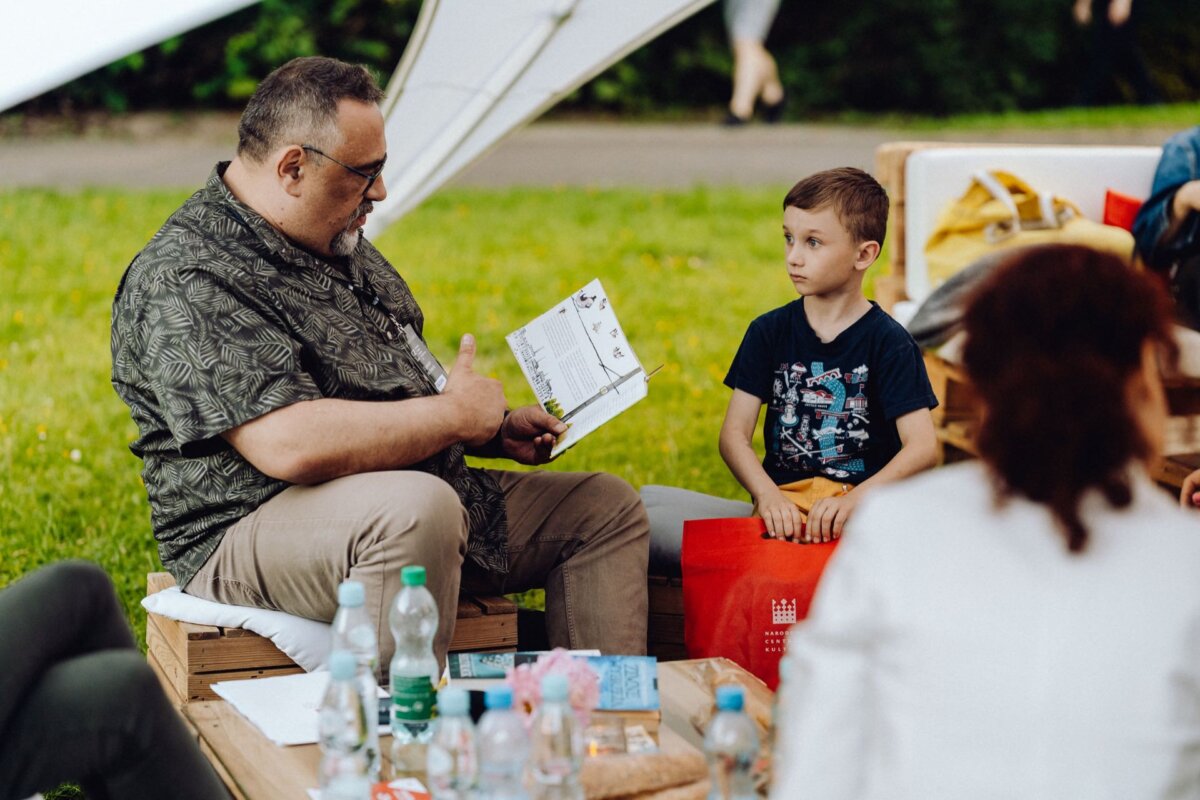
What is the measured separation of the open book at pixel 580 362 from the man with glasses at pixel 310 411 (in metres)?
0.08

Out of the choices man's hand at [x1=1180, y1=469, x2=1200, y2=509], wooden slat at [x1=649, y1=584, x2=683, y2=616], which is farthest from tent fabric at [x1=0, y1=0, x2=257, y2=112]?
man's hand at [x1=1180, y1=469, x2=1200, y2=509]

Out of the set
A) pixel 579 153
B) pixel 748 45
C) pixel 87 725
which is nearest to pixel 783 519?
pixel 87 725

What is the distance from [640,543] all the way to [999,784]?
1871 mm

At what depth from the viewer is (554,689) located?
213 cm

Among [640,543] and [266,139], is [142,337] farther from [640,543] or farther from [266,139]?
[640,543]

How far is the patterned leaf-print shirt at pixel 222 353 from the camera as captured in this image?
2971 millimetres

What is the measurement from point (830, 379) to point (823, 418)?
0.10 metres

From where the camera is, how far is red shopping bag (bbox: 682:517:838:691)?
129 inches

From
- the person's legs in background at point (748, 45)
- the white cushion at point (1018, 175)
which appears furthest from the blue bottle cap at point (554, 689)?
the person's legs in background at point (748, 45)

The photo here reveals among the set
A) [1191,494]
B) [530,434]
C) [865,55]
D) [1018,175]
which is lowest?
[1191,494]

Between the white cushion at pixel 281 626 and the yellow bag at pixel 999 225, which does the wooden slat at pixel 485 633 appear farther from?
the yellow bag at pixel 999 225

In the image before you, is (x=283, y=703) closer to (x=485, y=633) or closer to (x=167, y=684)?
(x=485, y=633)

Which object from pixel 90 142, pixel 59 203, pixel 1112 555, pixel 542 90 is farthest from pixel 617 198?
pixel 1112 555

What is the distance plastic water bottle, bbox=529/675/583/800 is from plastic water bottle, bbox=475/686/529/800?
0.05m
